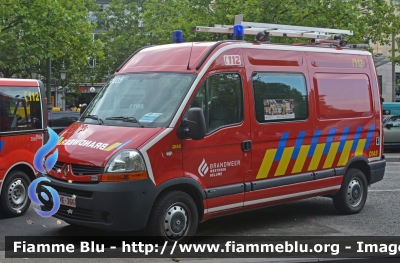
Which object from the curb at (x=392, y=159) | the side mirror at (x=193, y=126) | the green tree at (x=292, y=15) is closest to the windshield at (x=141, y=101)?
the side mirror at (x=193, y=126)

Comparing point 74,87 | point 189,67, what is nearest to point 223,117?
point 189,67

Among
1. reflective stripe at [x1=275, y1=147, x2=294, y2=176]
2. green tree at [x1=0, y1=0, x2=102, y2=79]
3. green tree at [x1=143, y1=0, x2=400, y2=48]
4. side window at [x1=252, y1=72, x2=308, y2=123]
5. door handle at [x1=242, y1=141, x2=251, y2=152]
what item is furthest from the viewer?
green tree at [x1=143, y1=0, x2=400, y2=48]

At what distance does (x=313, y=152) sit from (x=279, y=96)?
105 centimetres

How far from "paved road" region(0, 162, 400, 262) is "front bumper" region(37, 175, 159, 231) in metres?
1.21

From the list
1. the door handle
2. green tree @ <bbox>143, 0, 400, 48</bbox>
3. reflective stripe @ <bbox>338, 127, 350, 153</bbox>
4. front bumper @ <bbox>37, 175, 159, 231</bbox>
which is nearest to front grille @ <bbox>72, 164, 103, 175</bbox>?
front bumper @ <bbox>37, 175, 159, 231</bbox>

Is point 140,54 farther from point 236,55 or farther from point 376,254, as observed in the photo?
point 376,254

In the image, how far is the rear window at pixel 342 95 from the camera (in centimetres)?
947

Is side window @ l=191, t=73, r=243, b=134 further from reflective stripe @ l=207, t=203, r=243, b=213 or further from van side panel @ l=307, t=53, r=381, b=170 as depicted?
van side panel @ l=307, t=53, r=381, b=170

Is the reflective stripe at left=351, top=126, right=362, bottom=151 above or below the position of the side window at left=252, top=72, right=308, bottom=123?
below

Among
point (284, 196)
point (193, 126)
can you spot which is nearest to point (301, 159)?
point (284, 196)

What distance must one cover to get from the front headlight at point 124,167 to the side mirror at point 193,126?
0.65m

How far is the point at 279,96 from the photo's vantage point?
8844 mm

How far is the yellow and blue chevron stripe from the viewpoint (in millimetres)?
8609

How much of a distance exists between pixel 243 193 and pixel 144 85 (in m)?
1.88
